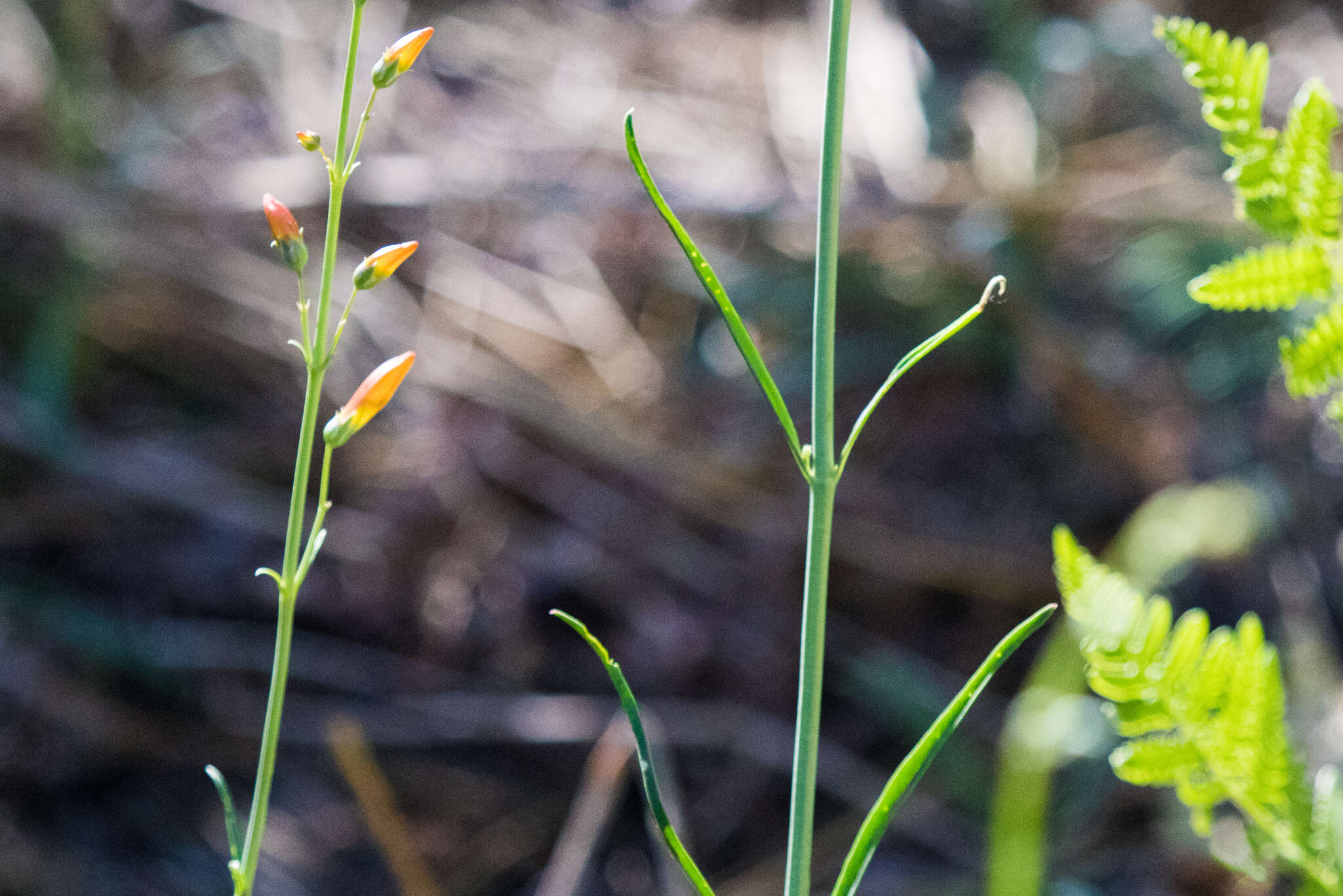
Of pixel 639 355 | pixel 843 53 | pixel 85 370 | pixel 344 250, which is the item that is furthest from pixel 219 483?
pixel 843 53

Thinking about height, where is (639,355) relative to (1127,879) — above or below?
above

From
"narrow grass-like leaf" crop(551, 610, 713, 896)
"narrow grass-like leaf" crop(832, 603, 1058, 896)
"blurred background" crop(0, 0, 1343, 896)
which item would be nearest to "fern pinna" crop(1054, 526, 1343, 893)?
"narrow grass-like leaf" crop(832, 603, 1058, 896)

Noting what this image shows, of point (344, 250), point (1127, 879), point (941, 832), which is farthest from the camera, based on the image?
point (344, 250)

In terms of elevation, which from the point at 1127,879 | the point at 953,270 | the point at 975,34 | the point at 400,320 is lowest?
the point at 1127,879

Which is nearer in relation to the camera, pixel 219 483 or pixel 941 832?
pixel 941 832

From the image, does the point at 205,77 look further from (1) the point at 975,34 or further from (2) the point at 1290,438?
(2) the point at 1290,438

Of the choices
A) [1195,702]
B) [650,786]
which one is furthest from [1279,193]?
[650,786]

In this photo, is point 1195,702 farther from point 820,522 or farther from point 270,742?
point 270,742
